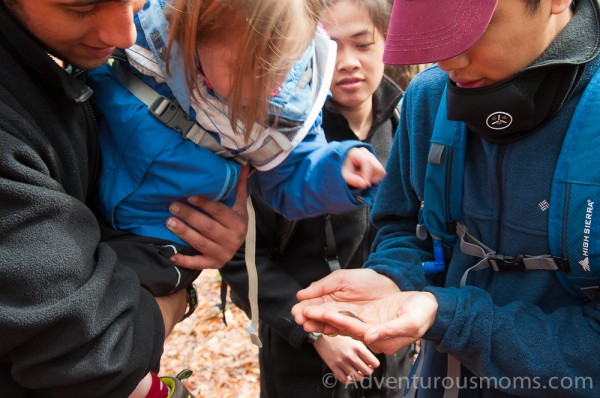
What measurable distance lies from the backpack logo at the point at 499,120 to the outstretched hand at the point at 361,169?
1.67 feet

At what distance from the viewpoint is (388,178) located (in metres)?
2.22

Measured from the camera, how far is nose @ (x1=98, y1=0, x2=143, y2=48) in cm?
155

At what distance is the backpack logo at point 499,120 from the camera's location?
1.65 m

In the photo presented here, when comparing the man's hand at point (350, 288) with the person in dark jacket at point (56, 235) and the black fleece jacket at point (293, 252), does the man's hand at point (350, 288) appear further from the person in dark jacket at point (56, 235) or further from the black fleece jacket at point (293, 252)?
the black fleece jacket at point (293, 252)

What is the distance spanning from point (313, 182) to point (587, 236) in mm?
1021

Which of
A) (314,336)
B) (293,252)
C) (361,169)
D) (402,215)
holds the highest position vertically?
(361,169)

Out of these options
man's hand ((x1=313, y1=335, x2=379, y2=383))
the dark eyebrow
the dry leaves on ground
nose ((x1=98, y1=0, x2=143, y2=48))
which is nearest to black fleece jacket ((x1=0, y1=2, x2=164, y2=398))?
nose ((x1=98, y1=0, x2=143, y2=48))

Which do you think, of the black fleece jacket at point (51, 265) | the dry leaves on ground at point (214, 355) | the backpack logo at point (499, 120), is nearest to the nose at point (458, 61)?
the backpack logo at point (499, 120)

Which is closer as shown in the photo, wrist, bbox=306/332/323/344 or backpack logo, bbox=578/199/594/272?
backpack logo, bbox=578/199/594/272

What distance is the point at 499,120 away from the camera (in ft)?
5.47

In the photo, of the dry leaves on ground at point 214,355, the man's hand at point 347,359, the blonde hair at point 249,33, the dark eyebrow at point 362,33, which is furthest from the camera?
the dry leaves on ground at point 214,355

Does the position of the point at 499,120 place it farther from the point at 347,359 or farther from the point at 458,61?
the point at 347,359

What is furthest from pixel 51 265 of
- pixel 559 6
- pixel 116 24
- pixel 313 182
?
pixel 559 6

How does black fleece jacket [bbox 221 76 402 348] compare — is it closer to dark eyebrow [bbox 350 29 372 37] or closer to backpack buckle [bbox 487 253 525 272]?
dark eyebrow [bbox 350 29 372 37]
